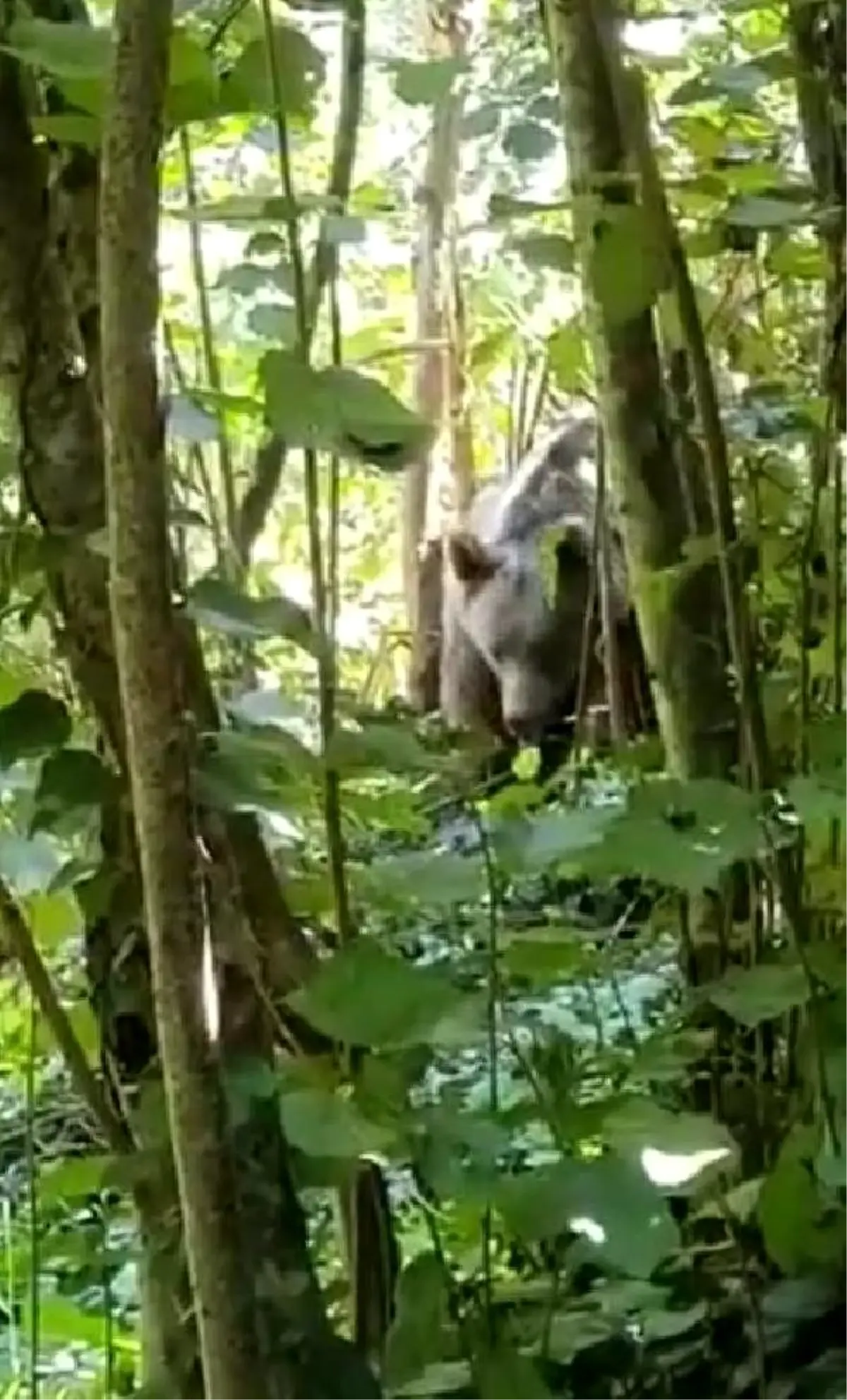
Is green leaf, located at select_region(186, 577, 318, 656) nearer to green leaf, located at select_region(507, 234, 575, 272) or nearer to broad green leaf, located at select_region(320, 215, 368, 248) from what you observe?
broad green leaf, located at select_region(320, 215, 368, 248)

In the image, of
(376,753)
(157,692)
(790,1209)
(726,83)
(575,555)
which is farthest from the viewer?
(575,555)

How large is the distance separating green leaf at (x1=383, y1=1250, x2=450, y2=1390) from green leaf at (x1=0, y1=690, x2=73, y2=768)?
8.2 inches

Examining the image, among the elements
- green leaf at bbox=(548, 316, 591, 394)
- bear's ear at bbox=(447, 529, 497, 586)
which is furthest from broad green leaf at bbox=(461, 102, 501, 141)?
bear's ear at bbox=(447, 529, 497, 586)

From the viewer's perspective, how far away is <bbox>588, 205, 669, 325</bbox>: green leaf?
858 mm

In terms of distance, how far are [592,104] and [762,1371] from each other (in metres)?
0.58

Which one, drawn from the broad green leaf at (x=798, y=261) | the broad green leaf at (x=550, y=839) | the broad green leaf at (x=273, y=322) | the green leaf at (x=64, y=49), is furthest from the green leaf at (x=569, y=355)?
the green leaf at (x=64, y=49)

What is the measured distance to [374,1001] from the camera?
64cm

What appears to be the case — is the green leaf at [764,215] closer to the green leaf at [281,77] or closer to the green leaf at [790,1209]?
the green leaf at [281,77]

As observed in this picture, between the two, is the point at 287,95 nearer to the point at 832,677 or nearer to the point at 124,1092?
the point at 124,1092

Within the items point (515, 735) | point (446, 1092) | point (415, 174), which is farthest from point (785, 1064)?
point (515, 735)

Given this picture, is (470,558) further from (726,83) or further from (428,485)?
(726,83)

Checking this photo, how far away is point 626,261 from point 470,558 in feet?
9.06

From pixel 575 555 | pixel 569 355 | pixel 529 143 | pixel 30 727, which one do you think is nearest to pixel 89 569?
pixel 30 727

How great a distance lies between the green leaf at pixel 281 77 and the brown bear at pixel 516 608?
7.58ft
